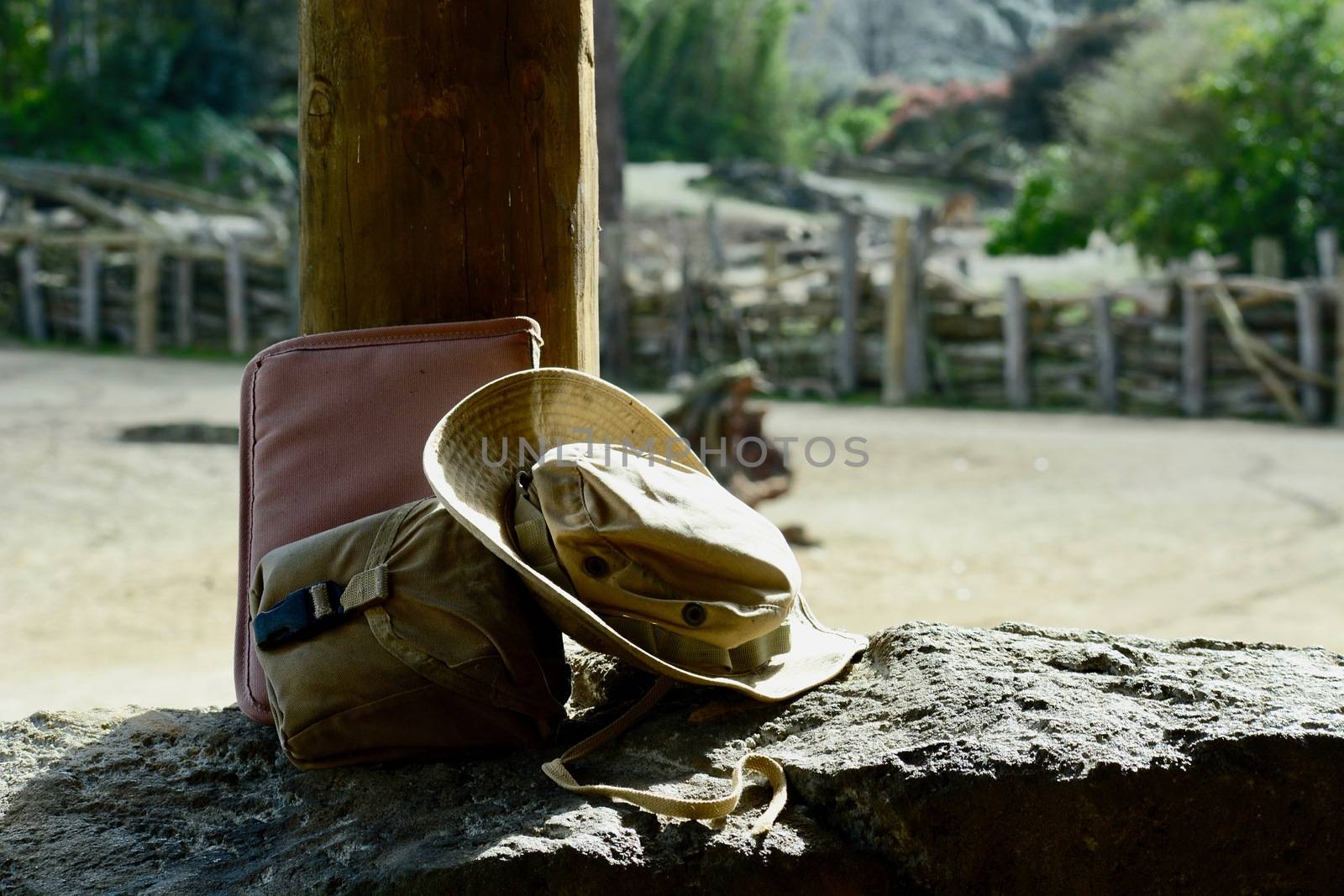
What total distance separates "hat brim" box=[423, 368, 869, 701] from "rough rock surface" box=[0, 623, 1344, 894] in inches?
4.9

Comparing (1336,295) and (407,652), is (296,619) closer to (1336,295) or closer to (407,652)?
(407,652)

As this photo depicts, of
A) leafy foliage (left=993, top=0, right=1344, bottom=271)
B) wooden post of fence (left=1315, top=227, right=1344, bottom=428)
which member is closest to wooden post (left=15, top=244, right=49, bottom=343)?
leafy foliage (left=993, top=0, right=1344, bottom=271)

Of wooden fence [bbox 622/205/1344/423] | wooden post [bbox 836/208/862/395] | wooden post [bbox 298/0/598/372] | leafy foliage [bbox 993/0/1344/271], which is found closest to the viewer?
wooden post [bbox 298/0/598/372]

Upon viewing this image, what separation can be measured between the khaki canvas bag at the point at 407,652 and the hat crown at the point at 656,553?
0.44 ft

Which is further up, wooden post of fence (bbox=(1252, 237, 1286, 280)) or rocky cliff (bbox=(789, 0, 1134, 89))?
rocky cliff (bbox=(789, 0, 1134, 89))

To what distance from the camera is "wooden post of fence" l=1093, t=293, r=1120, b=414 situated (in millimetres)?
12680

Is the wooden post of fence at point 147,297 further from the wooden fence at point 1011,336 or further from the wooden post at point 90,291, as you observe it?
the wooden fence at point 1011,336

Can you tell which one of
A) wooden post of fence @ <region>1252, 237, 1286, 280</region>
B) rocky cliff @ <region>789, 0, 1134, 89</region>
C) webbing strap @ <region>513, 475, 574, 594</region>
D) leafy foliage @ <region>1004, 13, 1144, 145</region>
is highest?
rocky cliff @ <region>789, 0, 1134, 89</region>

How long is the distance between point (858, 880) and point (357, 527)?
0.90 metres

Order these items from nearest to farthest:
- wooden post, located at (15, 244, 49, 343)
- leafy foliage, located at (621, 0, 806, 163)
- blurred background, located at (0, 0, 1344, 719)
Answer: blurred background, located at (0, 0, 1344, 719)
wooden post, located at (15, 244, 49, 343)
leafy foliage, located at (621, 0, 806, 163)

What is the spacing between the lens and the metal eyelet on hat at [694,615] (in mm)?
1912

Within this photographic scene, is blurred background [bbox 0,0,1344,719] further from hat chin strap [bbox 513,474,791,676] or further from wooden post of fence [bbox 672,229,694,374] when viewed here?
hat chin strap [bbox 513,474,791,676]

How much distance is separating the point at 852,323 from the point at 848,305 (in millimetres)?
206

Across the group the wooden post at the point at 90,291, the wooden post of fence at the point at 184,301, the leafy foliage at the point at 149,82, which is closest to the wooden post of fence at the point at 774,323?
the wooden post of fence at the point at 184,301
